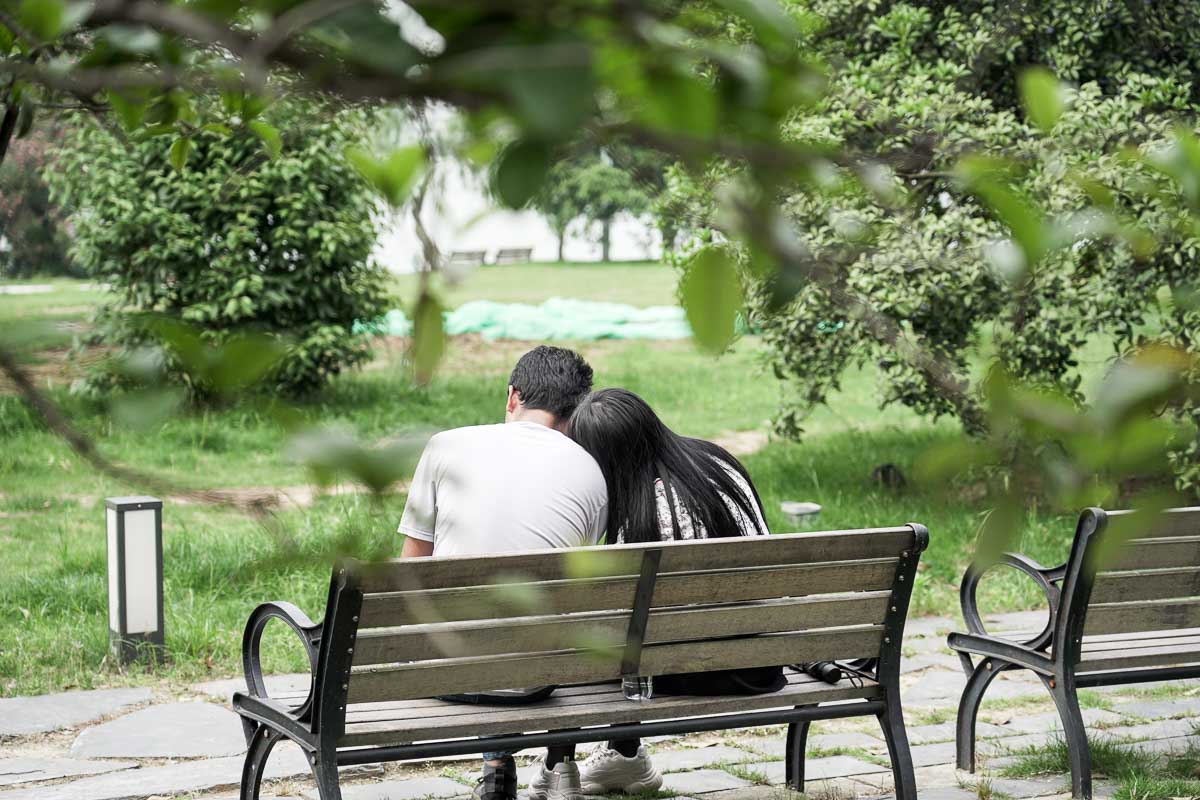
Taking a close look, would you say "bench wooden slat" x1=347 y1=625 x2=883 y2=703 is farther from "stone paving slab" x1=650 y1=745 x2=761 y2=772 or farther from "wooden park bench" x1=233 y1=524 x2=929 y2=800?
"stone paving slab" x1=650 y1=745 x2=761 y2=772

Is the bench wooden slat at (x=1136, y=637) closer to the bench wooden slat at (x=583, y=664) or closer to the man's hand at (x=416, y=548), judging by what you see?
the bench wooden slat at (x=583, y=664)

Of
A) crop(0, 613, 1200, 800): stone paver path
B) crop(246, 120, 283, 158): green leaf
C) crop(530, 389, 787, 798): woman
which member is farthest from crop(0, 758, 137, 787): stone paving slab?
crop(246, 120, 283, 158): green leaf

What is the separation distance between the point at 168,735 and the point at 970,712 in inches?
105

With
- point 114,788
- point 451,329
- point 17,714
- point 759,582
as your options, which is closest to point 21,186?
point 451,329

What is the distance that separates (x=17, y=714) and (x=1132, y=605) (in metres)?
3.79

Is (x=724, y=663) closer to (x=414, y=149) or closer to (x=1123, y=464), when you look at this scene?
(x=1123, y=464)

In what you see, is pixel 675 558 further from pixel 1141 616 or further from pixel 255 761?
pixel 1141 616

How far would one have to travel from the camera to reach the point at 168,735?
15.3ft

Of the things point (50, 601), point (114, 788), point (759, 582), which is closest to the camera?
point (759, 582)

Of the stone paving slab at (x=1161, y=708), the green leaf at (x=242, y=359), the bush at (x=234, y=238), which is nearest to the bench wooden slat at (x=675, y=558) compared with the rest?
the stone paving slab at (x=1161, y=708)

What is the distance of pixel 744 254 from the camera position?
0.91 metres

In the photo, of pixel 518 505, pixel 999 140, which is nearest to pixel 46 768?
pixel 518 505

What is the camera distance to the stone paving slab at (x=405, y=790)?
4.11m

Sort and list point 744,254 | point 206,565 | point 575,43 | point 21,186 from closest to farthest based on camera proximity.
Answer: point 575,43
point 744,254
point 21,186
point 206,565
